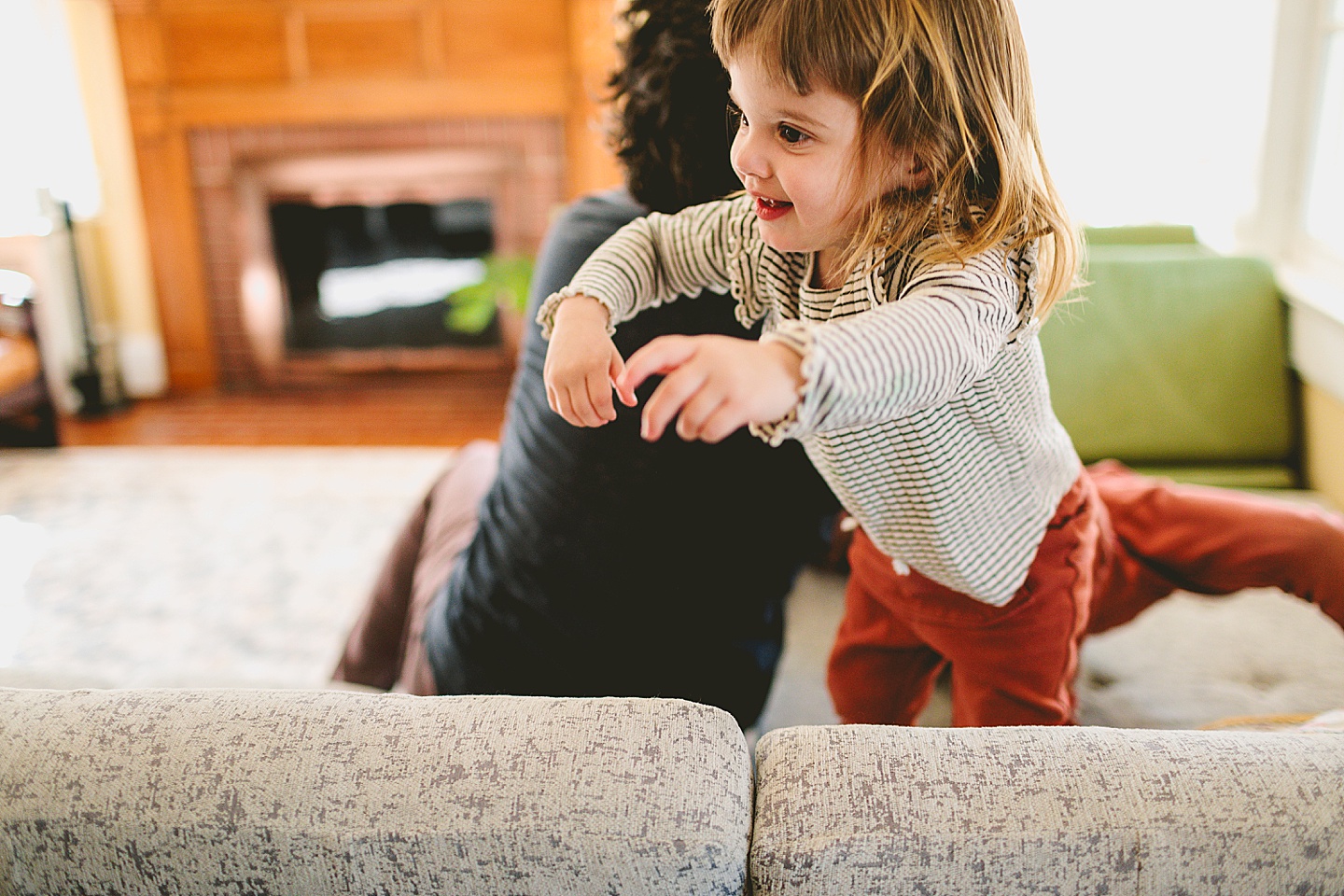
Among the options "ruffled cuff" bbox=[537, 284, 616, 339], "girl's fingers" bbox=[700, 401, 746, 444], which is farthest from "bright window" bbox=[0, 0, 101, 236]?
"girl's fingers" bbox=[700, 401, 746, 444]

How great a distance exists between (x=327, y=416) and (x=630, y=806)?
12.5 feet

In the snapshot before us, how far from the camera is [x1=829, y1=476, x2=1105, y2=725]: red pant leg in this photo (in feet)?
3.01

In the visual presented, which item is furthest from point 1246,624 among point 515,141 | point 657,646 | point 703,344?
point 515,141

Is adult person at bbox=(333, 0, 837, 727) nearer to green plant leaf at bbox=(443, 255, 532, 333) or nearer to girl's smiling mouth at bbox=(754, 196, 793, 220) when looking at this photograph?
girl's smiling mouth at bbox=(754, 196, 793, 220)

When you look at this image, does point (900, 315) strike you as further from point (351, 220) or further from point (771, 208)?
point (351, 220)

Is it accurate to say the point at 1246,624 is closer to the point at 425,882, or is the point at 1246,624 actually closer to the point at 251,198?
the point at 425,882

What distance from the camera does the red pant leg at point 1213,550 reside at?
106 cm

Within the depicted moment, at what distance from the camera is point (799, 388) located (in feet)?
1.66

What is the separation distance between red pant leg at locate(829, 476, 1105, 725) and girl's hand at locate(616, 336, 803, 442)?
0.50 m

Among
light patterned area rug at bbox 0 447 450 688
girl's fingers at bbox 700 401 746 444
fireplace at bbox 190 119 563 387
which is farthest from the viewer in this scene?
fireplace at bbox 190 119 563 387

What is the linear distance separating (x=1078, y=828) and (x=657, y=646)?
582 millimetres

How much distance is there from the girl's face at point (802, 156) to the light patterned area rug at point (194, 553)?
154 cm

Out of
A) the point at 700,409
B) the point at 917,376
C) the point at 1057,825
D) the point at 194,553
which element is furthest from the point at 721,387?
the point at 194,553

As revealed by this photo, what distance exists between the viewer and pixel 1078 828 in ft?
1.89
